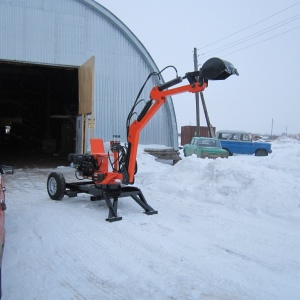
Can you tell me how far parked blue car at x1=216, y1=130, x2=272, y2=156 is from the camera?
2372cm

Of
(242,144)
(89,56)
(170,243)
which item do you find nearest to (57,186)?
(170,243)

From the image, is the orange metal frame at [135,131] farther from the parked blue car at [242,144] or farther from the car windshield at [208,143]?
the parked blue car at [242,144]

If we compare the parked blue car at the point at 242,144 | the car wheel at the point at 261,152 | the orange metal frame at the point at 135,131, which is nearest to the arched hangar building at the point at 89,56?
the orange metal frame at the point at 135,131

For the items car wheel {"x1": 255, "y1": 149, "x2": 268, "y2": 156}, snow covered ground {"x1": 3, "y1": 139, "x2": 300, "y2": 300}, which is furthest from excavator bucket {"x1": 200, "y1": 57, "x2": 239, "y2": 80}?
car wheel {"x1": 255, "y1": 149, "x2": 268, "y2": 156}

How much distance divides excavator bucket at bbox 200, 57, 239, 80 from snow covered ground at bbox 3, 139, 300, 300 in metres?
2.70

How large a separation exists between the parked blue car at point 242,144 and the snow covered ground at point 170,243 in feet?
52.7

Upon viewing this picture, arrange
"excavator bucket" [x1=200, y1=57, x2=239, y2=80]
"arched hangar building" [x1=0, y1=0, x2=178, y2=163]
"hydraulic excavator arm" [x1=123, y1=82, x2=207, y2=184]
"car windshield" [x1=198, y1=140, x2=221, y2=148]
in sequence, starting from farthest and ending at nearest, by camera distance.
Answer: "car windshield" [x1=198, y1=140, x2=221, y2=148] → "arched hangar building" [x1=0, y1=0, x2=178, y2=163] → "hydraulic excavator arm" [x1=123, y1=82, x2=207, y2=184] → "excavator bucket" [x1=200, y1=57, x2=239, y2=80]

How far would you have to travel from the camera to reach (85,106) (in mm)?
14242

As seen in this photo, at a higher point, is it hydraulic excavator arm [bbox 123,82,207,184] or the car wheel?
hydraulic excavator arm [bbox 123,82,207,184]

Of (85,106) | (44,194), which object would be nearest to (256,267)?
(44,194)

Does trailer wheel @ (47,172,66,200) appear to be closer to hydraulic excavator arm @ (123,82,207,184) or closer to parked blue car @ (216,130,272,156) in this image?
hydraulic excavator arm @ (123,82,207,184)

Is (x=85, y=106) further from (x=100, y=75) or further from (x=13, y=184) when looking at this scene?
(x=13, y=184)

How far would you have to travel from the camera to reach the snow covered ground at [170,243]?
3588mm

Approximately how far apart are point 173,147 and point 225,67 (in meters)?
13.2
